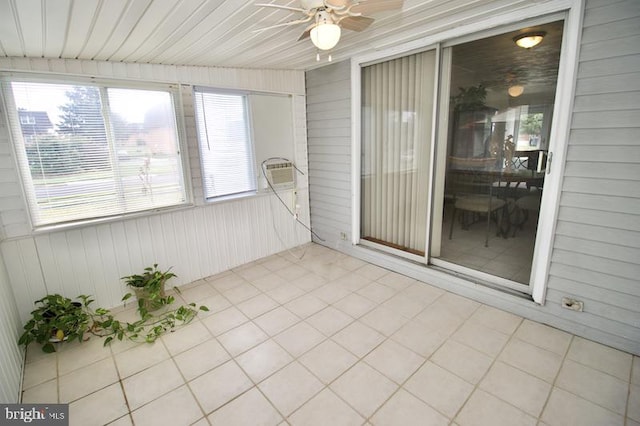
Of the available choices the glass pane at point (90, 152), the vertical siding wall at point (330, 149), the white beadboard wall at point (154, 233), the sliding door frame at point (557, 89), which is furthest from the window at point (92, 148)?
the sliding door frame at point (557, 89)

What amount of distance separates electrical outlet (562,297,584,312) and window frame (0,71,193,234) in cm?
352

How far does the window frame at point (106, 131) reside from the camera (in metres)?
2.15

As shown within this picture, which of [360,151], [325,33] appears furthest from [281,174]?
[325,33]

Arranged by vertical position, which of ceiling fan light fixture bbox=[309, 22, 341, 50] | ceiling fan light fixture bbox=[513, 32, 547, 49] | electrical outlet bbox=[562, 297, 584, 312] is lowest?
Answer: electrical outlet bbox=[562, 297, 584, 312]

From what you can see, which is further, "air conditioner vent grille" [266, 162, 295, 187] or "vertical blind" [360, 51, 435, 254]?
"air conditioner vent grille" [266, 162, 295, 187]

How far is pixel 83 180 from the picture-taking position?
2.51 m

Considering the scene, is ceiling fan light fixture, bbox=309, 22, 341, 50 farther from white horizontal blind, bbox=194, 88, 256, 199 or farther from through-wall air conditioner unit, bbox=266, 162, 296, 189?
through-wall air conditioner unit, bbox=266, 162, 296, 189

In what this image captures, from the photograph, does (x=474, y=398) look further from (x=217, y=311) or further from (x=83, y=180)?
(x=83, y=180)

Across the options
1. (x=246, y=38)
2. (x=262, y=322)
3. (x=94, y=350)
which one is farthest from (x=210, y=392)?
(x=246, y=38)

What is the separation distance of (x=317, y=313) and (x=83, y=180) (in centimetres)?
237

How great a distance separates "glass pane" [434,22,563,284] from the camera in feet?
8.99

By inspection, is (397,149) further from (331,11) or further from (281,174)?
(331,11)

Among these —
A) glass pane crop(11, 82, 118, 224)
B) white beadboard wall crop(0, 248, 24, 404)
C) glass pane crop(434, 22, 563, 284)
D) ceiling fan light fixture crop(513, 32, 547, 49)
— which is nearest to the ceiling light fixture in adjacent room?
glass pane crop(434, 22, 563, 284)

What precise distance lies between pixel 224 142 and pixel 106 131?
3.60 feet
